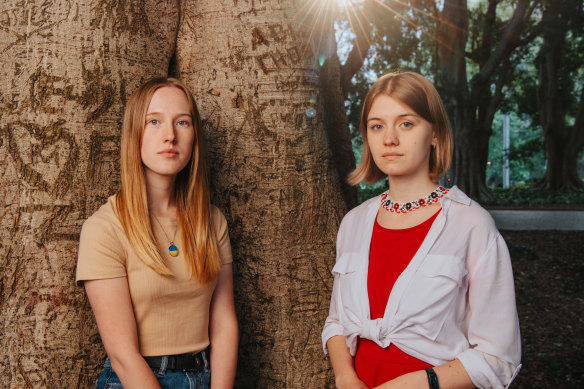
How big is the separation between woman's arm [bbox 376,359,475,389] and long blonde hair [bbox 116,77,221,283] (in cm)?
85

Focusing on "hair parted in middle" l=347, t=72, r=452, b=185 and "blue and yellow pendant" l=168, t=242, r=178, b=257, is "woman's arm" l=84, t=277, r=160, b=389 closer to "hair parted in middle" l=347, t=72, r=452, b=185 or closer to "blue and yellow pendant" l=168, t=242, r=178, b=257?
"blue and yellow pendant" l=168, t=242, r=178, b=257

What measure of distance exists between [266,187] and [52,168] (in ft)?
3.41

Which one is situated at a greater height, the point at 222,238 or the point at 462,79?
the point at 462,79

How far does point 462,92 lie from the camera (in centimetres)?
1536

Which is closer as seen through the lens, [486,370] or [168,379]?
[486,370]

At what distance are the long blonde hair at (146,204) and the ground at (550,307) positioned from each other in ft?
12.2

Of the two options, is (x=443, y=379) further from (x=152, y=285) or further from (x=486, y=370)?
(x=152, y=285)

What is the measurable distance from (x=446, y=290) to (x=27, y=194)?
1.91m

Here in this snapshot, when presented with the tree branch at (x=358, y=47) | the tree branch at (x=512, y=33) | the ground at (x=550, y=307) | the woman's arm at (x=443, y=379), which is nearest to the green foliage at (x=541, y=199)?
the tree branch at (x=512, y=33)

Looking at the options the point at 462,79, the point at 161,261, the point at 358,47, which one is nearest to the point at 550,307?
the point at 358,47

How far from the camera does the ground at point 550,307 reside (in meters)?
4.77

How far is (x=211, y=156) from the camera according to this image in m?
2.78

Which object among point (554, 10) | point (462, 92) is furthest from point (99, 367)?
point (554, 10)

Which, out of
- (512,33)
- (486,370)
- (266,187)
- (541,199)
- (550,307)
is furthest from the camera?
(541,199)
